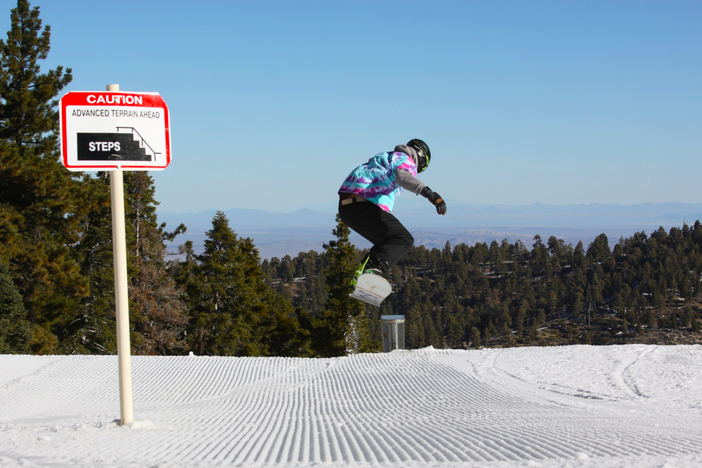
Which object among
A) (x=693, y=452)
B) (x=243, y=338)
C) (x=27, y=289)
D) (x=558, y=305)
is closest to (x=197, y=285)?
(x=243, y=338)

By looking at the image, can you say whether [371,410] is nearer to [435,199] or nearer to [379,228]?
[379,228]

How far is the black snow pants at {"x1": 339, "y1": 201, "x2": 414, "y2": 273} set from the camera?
5.61 metres

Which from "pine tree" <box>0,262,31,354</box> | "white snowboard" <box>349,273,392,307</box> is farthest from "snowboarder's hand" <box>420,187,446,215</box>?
"pine tree" <box>0,262,31,354</box>

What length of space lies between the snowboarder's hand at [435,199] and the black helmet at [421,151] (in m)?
0.58

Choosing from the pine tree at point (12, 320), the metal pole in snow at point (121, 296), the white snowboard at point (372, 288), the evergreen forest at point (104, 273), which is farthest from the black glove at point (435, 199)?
the pine tree at point (12, 320)

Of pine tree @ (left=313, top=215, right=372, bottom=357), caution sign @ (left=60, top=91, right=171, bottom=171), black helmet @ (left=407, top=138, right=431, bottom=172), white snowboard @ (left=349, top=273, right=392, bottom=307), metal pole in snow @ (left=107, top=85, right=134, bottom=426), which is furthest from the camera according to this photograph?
pine tree @ (left=313, top=215, right=372, bottom=357)

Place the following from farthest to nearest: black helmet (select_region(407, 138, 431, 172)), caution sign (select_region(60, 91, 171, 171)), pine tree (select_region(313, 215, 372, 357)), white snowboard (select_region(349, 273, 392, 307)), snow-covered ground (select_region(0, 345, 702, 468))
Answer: pine tree (select_region(313, 215, 372, 357)), white snowboard (select_region(349, 273, 392, 307)), black helmet (select_region(407, 138, 431, 172)), caution sign (select_region(60, 91, 171, 171)), snow-covered ground (select_region(0, 345, 702, 468))

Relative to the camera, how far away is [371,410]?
6180 mm

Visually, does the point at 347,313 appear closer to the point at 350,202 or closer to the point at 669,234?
the point at 350,202

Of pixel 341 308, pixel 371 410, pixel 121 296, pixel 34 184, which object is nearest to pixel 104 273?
pixel 34 184

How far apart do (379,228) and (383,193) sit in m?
0.41

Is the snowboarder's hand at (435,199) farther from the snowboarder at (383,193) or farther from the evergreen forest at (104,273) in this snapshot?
the evergreen forest at (104,273)

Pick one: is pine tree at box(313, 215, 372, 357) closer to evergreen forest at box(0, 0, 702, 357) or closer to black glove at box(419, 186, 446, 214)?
evergreen forest at box(0, 0, 702, 357)

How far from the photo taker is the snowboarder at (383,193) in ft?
17.7
